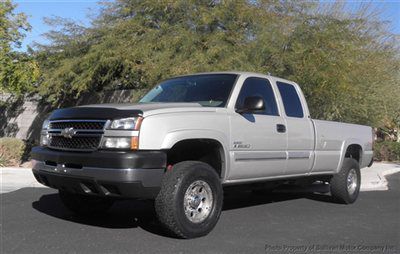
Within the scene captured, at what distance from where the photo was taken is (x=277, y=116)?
7164 mm

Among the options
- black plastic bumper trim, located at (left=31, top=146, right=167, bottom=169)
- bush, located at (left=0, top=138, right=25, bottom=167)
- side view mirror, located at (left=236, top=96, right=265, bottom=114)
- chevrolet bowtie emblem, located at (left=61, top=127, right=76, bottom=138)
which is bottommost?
bush, located at (left=0, top=138, right=25, bottom=167)

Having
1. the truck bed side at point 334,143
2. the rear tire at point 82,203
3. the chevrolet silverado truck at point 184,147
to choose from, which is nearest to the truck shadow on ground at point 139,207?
the rear tire at point 82,203

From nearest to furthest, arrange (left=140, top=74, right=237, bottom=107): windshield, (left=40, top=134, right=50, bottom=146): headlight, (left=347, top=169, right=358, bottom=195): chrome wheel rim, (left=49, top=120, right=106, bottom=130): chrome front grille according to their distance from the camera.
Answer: (left=49, top=120, right=106, bottom=130): chrome front grille
(left=40, top=134, right=50, bottom=146): headlight
(left=140, top=74, right=237, bottom=107): windshield
(left=347, top=169, right=358, bottom=195): chrome wheel rim

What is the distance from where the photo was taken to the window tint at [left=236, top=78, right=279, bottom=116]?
6.85 meters

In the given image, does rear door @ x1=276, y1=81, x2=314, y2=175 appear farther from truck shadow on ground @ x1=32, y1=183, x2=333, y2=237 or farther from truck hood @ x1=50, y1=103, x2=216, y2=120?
truck hood @ x1=50, y1=103, x2=216, y2=120

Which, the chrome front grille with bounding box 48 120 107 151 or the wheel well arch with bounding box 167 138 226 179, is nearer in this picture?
the chrome front grille with bounding box 48 120 107 151

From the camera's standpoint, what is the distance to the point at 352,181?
8.90 meters

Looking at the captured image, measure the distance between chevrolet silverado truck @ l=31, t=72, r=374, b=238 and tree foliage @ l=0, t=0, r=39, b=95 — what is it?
22.9 ft

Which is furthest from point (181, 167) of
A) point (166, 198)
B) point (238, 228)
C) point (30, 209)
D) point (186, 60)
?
point (186, 60)

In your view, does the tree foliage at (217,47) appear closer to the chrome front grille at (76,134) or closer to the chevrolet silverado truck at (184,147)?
the chevrolet silverado truck at (184,147)

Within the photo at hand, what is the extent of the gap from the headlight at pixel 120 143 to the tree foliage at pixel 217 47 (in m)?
6.63

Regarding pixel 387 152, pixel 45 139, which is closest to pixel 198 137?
pixel 45 139

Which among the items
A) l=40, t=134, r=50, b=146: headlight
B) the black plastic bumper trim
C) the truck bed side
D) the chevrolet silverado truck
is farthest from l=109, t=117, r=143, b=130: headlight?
the truck bed side

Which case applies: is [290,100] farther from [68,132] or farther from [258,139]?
[68,132]
